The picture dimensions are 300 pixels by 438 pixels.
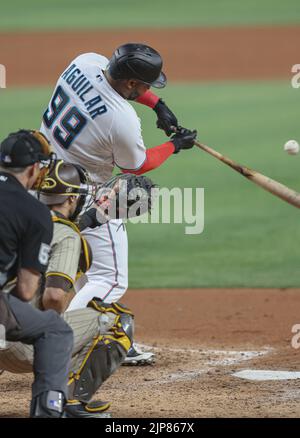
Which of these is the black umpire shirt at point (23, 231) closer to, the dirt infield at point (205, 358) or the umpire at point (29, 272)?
the umpire at point (29, 272)

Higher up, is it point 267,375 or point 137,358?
point 137,358

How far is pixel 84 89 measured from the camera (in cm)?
654

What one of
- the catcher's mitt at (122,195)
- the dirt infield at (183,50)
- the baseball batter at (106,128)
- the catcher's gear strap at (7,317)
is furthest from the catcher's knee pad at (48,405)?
the dirt infield at (183,50)

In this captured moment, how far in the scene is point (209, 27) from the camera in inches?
1168

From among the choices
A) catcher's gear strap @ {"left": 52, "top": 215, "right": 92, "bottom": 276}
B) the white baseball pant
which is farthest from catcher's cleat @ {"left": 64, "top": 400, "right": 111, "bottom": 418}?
the white baseball pant

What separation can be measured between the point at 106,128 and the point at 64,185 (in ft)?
3.91

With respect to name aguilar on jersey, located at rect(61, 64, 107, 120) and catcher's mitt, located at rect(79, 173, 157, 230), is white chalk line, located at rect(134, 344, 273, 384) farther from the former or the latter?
name aguilar on jersey, located at rect(61, 64, 107, 120)

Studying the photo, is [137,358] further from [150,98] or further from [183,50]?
[183,50]

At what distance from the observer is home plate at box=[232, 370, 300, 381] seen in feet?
20.7

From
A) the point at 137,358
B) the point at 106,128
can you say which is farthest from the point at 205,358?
the point at 106,128

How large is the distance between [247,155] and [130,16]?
18885 mm

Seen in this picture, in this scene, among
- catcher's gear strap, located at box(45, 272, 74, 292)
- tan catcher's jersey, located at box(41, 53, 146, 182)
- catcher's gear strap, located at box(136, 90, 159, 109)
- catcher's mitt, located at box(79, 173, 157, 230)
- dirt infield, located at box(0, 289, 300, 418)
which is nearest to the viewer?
catcher's gear strap, located at box(45, 272, 74, 292)

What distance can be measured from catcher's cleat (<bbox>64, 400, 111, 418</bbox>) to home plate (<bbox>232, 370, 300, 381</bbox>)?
149 centimetres

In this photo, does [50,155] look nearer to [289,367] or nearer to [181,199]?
[289,367]
